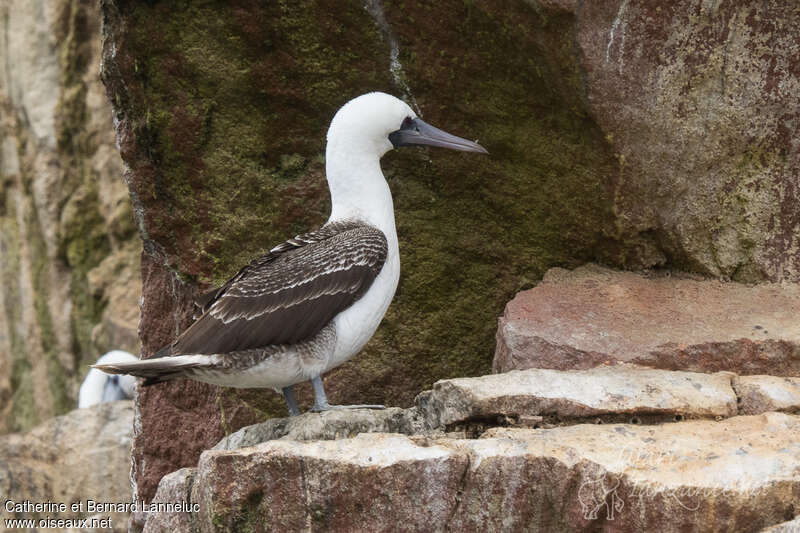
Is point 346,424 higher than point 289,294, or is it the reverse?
point 289,294

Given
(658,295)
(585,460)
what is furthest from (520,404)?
(658,295)

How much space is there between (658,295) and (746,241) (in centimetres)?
64

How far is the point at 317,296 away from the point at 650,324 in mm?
2082

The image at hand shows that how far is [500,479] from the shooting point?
15.7ft

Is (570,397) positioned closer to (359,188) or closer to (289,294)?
(289,294)

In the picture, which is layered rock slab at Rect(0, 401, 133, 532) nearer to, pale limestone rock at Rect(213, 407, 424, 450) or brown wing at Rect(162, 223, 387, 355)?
brown wing at Rect(162, 223, 387, 355)

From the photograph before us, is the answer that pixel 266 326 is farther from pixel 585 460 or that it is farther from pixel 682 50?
pixel 682 50

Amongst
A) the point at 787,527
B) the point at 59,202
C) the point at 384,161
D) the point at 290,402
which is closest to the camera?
the point at 787,527

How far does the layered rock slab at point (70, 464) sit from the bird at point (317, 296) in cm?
398

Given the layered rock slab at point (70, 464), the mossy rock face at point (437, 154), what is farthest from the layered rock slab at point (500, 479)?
the layered rock slab at point (70, 464)
